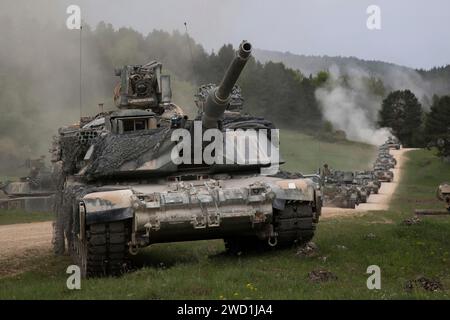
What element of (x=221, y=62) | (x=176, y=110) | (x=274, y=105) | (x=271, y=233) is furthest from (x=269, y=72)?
(x=271, y=233)

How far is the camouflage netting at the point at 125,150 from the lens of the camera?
11.9 metres

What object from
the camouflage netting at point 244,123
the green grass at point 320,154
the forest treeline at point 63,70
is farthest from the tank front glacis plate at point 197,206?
the forest treeline at point 63,70

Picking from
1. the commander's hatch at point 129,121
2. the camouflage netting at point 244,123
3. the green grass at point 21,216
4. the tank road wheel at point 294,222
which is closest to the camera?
→ the tank road wheel at point 294,222

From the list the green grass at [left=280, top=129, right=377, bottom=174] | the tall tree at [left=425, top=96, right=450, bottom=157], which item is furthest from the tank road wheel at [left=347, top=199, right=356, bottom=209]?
the tall tree at [left=425, top=96, right=450, bottom=157]

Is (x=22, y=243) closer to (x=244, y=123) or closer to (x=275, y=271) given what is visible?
(x=244, y=123)

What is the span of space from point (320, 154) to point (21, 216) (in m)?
34.0

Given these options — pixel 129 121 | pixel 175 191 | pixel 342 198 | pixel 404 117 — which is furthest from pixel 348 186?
pixel 404 117

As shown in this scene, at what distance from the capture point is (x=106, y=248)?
10.8 metres

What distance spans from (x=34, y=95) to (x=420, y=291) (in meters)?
52.5

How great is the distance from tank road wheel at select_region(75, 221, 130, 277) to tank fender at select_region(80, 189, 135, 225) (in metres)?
0.15

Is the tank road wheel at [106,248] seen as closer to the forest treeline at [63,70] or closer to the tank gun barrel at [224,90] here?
the tank gun barrel at [224,90]

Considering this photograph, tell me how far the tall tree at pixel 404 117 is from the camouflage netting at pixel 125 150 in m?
72.1
